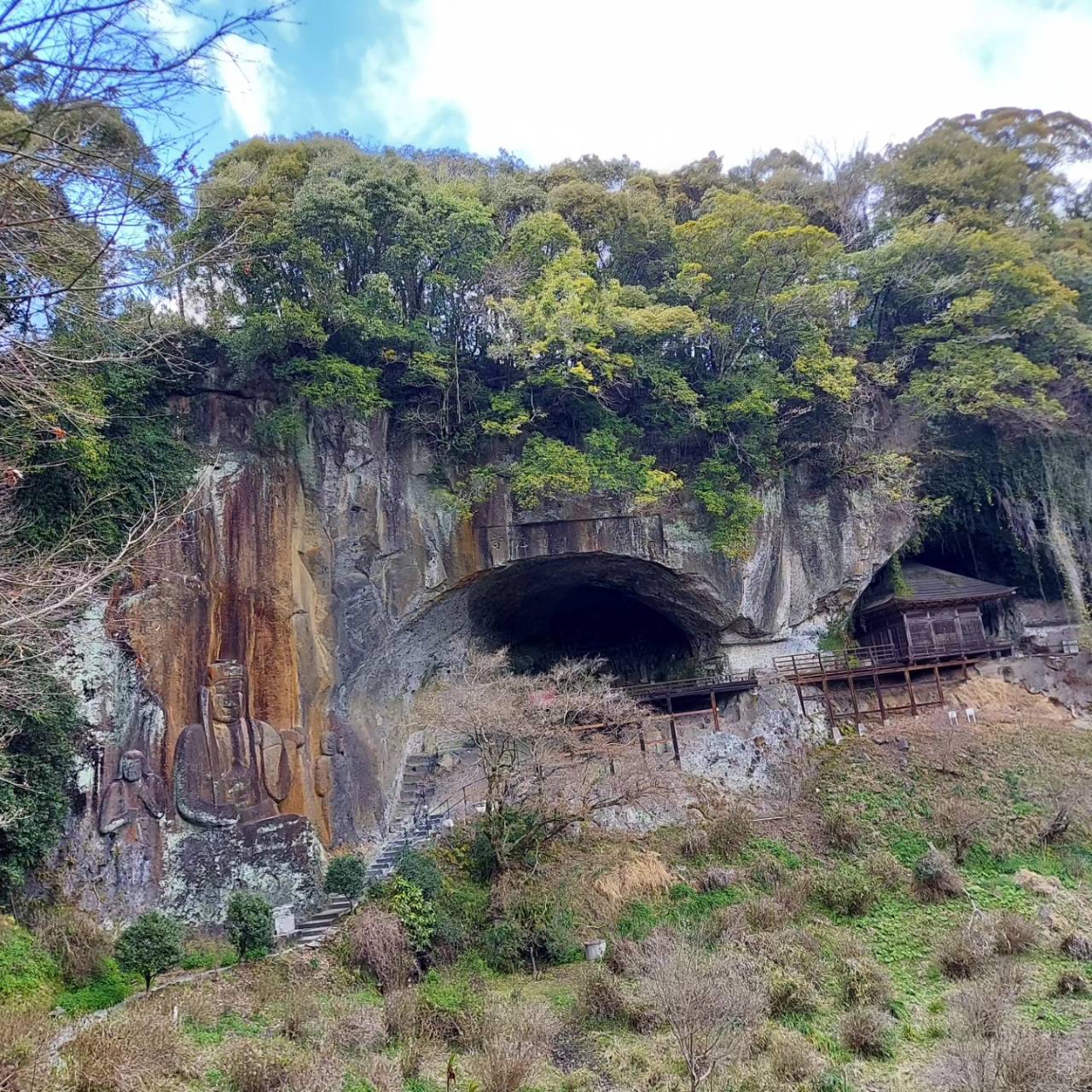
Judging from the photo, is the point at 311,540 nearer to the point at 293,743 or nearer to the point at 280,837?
the point at 293,743

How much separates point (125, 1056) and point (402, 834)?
8984 millimetres

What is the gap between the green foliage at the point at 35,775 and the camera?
35.6 ft

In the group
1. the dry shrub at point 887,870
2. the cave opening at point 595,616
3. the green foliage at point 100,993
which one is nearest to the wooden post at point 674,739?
the cave opening at point 595,616

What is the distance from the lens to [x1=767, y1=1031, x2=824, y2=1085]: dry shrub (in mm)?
7750

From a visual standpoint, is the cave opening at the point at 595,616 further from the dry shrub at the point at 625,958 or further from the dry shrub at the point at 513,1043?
the dry shrub at the point at 513,1043

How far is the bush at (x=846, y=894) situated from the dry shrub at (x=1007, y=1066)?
5044 mm

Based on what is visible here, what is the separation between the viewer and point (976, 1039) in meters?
7.62

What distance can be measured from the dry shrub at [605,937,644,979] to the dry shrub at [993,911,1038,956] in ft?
17.0

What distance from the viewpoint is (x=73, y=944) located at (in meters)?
10.5

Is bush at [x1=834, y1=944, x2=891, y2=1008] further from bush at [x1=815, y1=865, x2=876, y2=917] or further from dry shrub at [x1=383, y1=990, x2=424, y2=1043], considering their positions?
dry shrub at [x1=383, y1=990, x2=424, y2=1043]

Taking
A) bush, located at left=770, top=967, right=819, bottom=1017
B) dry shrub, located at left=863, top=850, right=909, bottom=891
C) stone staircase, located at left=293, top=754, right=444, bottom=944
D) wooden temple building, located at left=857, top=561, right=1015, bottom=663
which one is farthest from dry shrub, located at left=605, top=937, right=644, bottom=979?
wooden temple building, located at left=857, top=561, right=1015, bottom=663

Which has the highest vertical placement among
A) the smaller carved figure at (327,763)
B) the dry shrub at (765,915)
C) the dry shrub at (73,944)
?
the smaller carved figure at (327,763)

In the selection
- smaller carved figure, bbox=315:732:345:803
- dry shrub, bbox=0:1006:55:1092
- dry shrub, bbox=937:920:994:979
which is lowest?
dry shrub, bbox=937:920:994:979

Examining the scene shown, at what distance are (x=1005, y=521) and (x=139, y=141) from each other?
74.5 ft
